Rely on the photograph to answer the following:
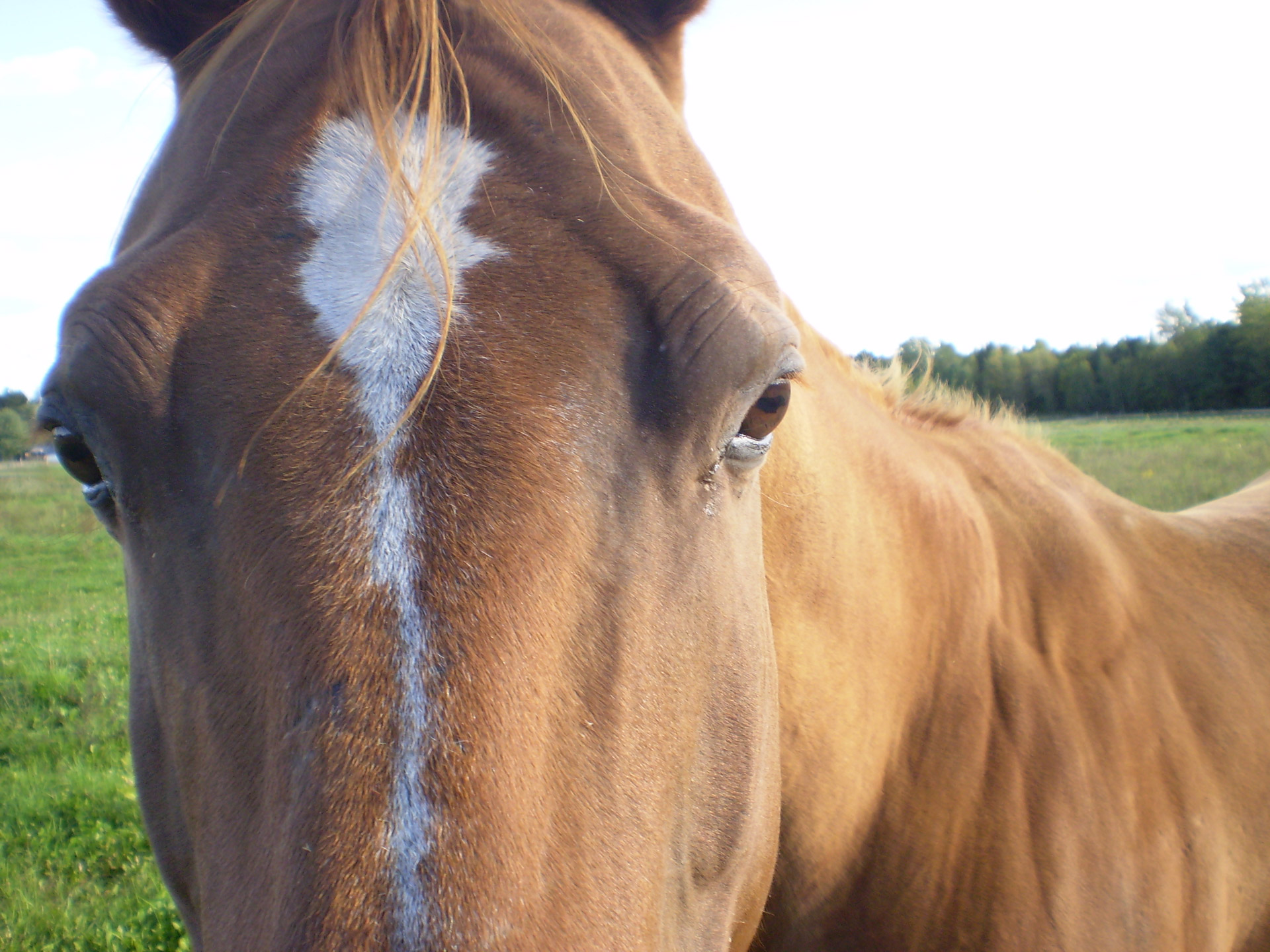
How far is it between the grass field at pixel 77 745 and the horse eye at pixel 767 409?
1938 millimetres

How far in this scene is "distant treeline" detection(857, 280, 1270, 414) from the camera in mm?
29938

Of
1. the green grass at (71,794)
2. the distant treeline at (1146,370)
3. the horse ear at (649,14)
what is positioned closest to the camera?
the horse ear at (649,14)

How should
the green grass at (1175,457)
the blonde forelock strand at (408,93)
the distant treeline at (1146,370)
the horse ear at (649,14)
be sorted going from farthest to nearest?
the distant treeline at (1146,370) < the green grass at (1175,457) < the horse ear at (649,14) < the blonde forelock strand at (408,93)

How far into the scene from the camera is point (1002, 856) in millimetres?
1816

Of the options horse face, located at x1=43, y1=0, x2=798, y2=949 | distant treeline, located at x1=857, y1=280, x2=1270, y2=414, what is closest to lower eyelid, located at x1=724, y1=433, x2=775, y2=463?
horse face, located at x1=43, y1=0, x2=798, y2=949

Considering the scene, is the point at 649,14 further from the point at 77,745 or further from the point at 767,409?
the point at 77,745

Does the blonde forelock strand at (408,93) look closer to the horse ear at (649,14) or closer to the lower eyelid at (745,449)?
the horse ear at (649,14)

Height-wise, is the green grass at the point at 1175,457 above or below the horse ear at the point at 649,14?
below

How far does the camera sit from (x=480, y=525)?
100 cm

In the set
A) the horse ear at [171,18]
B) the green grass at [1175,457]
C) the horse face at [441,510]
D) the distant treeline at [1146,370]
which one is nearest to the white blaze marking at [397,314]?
the horse face at [441,510]

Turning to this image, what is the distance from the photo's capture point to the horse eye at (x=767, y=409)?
1312 millimetres

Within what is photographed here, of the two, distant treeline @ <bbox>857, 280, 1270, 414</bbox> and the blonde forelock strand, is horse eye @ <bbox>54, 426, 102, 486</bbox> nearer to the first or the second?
the blonde forelock strand

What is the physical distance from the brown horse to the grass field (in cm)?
181

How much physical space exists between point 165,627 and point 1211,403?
38924mm
